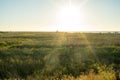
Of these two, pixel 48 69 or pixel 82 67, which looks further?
pixel 82 67

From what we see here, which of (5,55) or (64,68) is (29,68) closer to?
(64,68)

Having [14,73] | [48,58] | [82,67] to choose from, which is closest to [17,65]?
[14,73]

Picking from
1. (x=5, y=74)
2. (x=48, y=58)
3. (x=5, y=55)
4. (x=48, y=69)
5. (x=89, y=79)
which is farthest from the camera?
(x=5, y=55)

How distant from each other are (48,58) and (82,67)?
13.7 feet

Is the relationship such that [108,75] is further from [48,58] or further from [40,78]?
[48,58]

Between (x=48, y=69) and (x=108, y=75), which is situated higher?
(x=108, y=75)

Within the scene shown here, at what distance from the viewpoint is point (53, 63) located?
18.9 meters

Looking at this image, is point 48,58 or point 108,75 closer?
point 108,75

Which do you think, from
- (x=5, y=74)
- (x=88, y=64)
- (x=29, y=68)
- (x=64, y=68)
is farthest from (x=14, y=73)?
(x=88, y=64)

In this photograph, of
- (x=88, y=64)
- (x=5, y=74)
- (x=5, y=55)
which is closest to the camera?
(x=5, y=74)

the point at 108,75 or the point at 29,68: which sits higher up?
the point at 108,75

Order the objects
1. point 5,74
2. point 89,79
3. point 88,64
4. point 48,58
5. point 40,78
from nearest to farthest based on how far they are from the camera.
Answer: point 89,79 → point 40,78 → point 5,74 → point 88,64 → point 48,58

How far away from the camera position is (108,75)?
10.0 meters

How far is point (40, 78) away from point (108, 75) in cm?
491
